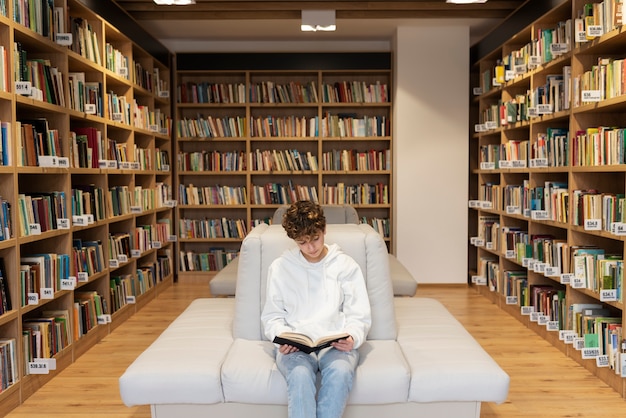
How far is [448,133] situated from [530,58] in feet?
6.99

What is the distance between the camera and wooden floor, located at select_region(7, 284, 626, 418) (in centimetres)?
367

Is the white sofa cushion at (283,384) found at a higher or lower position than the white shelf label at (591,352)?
higher

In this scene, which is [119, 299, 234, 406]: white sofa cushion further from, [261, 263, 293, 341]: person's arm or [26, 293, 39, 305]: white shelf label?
[26, 293, 39, 305]: white shelf label

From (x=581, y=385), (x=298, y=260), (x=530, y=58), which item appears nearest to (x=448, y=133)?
(x=530, y=58)

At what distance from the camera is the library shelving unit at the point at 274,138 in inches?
317

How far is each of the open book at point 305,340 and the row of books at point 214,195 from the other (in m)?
5.40

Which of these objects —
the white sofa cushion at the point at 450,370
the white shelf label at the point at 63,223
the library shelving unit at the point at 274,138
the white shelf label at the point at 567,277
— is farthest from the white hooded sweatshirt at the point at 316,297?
the library shelving unit at the point at 274,138

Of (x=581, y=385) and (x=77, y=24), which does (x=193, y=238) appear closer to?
(x=77, y=24)

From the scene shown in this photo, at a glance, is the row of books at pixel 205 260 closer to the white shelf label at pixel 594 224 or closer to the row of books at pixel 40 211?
the row of books at pixel 40 211

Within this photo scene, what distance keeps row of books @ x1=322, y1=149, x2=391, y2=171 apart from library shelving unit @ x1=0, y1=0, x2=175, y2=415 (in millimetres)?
2297

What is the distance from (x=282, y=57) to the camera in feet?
26.1

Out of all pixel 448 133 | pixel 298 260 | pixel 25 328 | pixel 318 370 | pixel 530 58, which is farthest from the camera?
pixel 448 133

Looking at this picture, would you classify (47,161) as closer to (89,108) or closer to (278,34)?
(89,108)

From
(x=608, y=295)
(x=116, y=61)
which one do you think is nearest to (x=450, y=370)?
(x=608, y=295)
